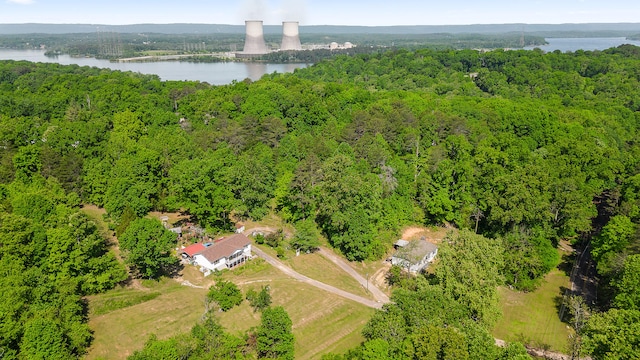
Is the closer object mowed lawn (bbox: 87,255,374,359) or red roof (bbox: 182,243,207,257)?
mowed lawn (bbox: 87,255,374,359)

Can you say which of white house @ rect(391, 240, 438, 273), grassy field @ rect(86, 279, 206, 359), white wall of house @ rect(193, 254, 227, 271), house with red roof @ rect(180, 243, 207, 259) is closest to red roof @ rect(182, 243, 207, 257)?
house with red roof @ rect(180, 243, 207, 259)

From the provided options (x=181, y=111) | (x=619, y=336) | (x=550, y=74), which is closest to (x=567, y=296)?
(x=619, y=336)

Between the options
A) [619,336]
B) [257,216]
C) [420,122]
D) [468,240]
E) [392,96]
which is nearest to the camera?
[619,336]

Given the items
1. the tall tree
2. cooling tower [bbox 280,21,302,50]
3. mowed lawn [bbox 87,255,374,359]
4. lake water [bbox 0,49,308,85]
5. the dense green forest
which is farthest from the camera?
cooling tower [bbox 280,21,302,50]

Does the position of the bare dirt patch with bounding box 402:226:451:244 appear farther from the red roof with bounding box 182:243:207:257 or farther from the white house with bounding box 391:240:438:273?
the red roof with bounding box 182:243:207:257

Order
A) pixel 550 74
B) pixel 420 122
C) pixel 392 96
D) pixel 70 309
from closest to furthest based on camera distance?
pixel 70 309
pixel 420 122
pixel 392 96
pixel 550 74

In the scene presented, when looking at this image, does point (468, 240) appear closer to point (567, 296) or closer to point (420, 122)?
point (567, 296)
